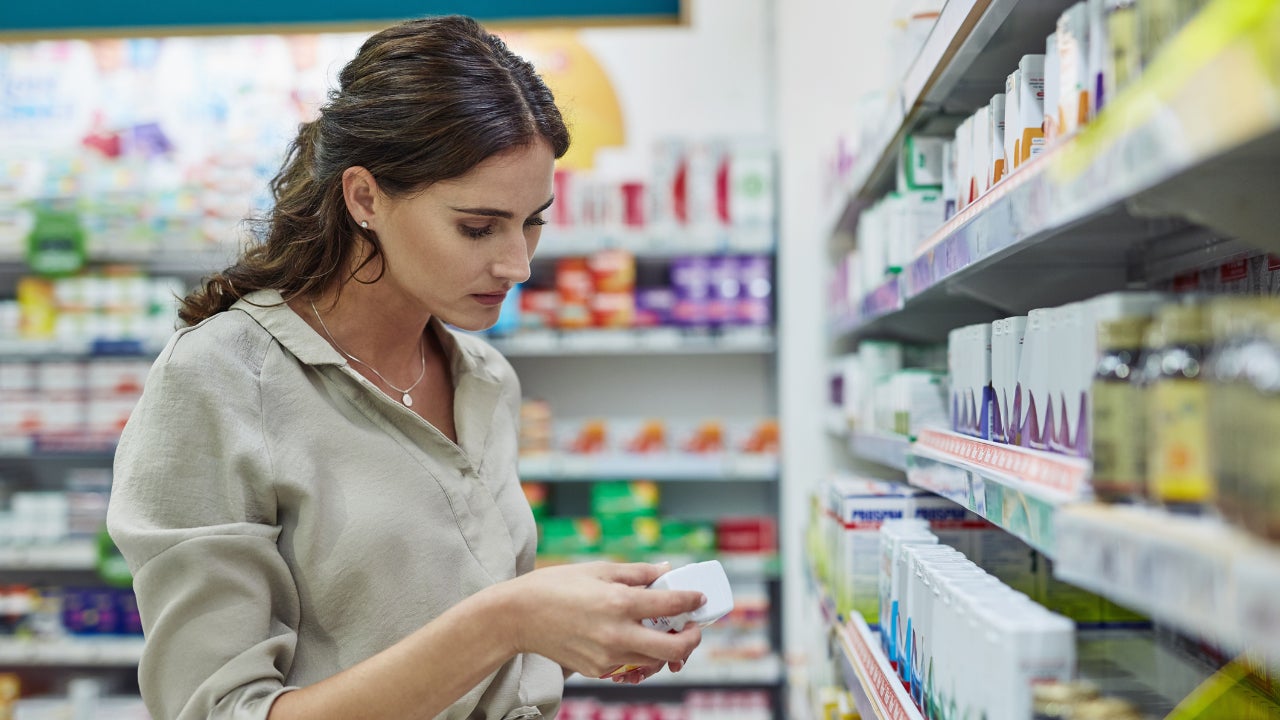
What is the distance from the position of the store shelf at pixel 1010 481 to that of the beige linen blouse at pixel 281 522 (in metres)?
0.67

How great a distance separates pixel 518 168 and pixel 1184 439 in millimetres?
962

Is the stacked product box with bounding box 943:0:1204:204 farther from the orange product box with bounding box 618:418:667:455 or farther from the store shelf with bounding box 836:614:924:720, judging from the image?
the orange product box with bounding box 618:418:667:455

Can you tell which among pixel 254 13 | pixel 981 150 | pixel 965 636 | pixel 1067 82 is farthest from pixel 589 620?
pixel 254 13

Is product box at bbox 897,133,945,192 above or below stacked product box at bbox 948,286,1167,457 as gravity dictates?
above

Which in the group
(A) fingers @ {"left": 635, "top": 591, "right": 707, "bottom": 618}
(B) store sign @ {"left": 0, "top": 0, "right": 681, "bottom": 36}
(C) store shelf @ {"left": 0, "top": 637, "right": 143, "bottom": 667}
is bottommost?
(C) store shelf @ {"left": 0, "top": 637, "right": 143, "bottom": 667}

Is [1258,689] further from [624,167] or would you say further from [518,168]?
[624,167]

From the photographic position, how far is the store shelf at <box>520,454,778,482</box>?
3.72 meters

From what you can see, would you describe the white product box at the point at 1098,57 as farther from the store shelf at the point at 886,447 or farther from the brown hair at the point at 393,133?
the store shelf at the point at 886,447

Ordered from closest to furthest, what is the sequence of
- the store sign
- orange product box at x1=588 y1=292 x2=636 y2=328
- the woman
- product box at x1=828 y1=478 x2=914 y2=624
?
1. the woman
2. product box at x1=828 y1=478 x2=914 y2=624
3. orange product box at x1=588 y1=292 x2=636 y2=328
4. the store sign

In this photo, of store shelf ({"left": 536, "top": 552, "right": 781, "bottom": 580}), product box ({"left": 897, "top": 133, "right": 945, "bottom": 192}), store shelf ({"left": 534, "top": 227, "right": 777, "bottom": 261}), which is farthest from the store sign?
product box ({"left": 897, "top": 133, "right": 945, "bottom": 192})

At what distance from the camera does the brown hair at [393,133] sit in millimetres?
1370

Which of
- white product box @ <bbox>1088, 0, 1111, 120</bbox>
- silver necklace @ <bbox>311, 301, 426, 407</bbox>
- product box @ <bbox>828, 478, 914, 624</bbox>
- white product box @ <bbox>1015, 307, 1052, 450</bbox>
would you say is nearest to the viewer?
white product box @ <bbox>1088, 0, 1111, 120</bbox>

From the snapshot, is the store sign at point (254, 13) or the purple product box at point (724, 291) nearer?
the purple product box at point (724, 291)

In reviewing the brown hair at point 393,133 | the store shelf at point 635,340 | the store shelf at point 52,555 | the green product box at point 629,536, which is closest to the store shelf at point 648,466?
the green product box at point 629,536
